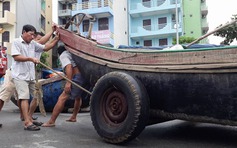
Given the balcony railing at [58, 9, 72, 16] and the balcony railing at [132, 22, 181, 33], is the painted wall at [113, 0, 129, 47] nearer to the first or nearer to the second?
the balcony railing at [132, 22, 181, 33]

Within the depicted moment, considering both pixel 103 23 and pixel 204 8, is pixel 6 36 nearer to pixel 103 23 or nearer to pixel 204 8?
pixel 103 23

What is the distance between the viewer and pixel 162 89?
333 cm


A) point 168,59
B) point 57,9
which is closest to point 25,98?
point 168,59

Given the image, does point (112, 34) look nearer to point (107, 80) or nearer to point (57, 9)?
point (57, 9)

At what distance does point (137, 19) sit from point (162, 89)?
30082 millimetres

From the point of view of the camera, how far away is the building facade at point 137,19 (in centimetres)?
2739

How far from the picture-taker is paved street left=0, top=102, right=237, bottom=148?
11.3 ft

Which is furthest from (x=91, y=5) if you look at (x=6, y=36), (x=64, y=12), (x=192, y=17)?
(x=192, y=17)

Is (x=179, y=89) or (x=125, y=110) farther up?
(x=179, y=89)

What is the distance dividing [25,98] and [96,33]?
21844mm

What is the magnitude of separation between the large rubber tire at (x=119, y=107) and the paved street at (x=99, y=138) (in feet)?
0.65

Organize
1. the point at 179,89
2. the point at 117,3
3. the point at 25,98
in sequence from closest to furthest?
the point at 179,89, the point at 25,98, the point at 117,3

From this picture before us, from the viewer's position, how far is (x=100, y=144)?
349 centimetres

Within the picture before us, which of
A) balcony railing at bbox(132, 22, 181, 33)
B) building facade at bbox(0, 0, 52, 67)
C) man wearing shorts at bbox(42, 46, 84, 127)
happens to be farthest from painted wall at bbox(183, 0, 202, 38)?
man wearing shorts at bbox(42, 46, 84, 127)
